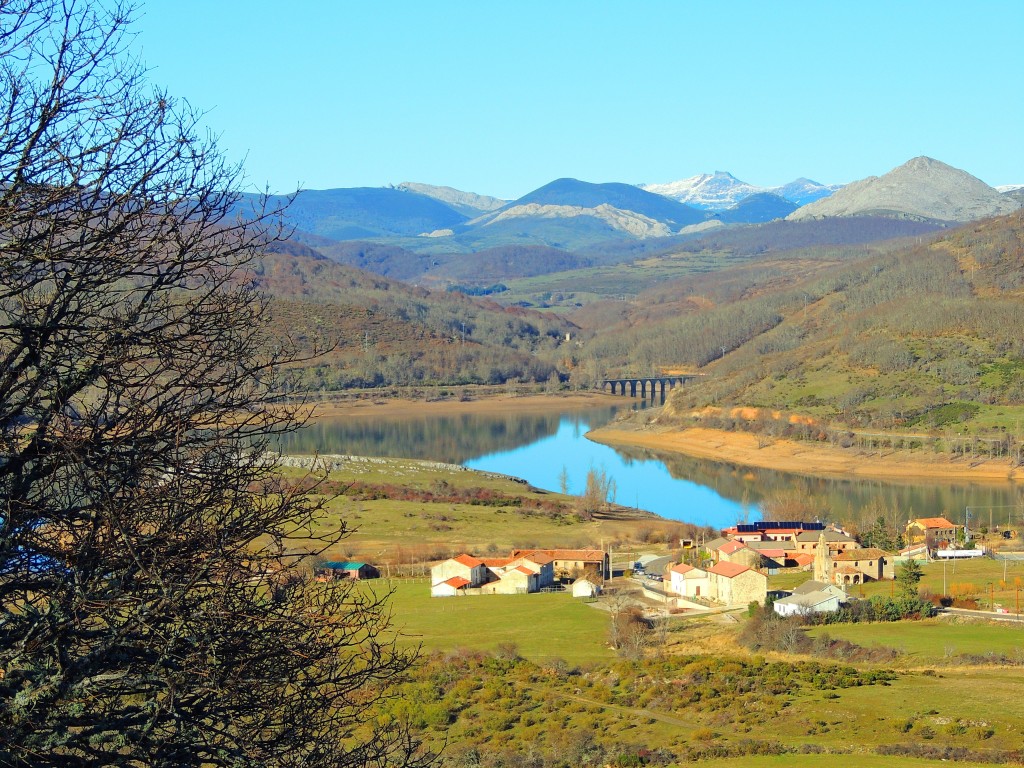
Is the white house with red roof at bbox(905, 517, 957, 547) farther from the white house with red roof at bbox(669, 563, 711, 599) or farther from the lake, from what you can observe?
the white house with red roof at bbox(669, 563, 711, 599)

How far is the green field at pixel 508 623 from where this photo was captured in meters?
24.4

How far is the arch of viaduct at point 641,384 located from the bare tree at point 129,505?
331 ft

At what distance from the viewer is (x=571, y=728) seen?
60.2 feet

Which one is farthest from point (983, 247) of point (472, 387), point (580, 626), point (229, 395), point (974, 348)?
point (229, 395)

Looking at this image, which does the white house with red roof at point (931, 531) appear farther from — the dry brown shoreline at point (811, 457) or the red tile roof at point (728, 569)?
the dry brown shoreline at point (811, 457)

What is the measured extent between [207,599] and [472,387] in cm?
10091

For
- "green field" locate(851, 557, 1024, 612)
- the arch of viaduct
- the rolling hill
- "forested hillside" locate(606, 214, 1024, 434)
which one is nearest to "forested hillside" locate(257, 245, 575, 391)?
the arch of viaduct

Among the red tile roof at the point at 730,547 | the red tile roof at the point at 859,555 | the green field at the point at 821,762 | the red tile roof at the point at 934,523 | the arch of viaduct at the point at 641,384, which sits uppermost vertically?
the arch of viaduct at the point at 641,384

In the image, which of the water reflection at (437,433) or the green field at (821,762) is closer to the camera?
the green field at (821,762)

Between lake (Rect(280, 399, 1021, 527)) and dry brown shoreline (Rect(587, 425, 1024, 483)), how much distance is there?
5.44 feet

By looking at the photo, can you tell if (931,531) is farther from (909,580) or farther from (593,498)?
(909,580)

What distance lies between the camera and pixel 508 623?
90.1 feet

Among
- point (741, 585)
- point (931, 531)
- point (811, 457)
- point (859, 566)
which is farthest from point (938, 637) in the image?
point (811, 457)

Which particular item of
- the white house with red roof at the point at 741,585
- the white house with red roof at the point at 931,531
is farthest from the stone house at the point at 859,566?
the white house with red roof at the point at 931,531
